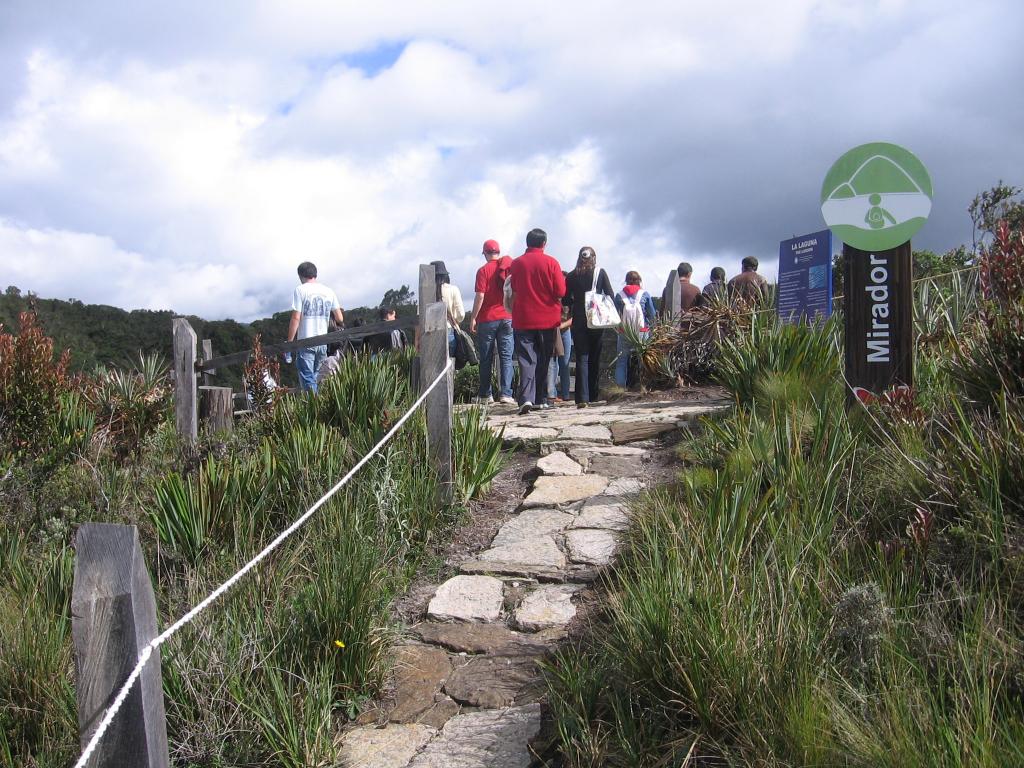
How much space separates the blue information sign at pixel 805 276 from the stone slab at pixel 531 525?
4010 millimetres

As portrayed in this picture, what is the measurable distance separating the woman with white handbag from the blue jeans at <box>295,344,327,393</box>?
264 centimetres

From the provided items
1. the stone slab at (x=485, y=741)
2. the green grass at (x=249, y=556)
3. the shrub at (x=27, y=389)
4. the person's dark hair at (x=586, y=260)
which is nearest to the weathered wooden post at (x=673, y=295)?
the person's dark hair at (x=586, y=260)

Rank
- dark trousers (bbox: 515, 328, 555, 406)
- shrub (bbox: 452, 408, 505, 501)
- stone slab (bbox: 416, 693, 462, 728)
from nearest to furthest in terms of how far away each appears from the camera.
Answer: stone slab (bbox: 416, 693, 462, 728) → shrub (bbox: 452, 408, 505, 501) → dark trousers (bbox: 515, 328, 555, 406)

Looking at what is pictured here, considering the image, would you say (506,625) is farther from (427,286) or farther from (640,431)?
(640,431)

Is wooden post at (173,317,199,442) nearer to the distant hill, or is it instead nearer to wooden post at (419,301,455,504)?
wooden post at (419,301,455,504)

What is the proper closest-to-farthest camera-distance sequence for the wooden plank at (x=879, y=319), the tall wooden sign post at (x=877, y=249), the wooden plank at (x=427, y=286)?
the tall wooden sign post at (x=877, y=249)
the wooden plank at (x=879, y=319)
the wooden plank at (x=427, y=286)

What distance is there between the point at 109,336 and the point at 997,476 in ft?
96.7

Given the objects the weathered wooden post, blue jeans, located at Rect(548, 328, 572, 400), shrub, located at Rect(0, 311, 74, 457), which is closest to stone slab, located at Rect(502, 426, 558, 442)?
blue jeans, located at Rect(548, 328, 572, 400)

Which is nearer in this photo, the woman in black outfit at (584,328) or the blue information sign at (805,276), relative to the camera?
the blue information sign at (805,276)

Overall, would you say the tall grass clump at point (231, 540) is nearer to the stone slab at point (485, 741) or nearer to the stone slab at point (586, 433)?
the stone slab at point (485, 741)

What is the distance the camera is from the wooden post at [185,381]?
8.23 meters

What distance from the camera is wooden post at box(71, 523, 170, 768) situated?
203cm

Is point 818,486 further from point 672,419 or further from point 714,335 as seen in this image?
point 714,335

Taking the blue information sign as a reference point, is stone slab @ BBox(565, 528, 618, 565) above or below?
below
